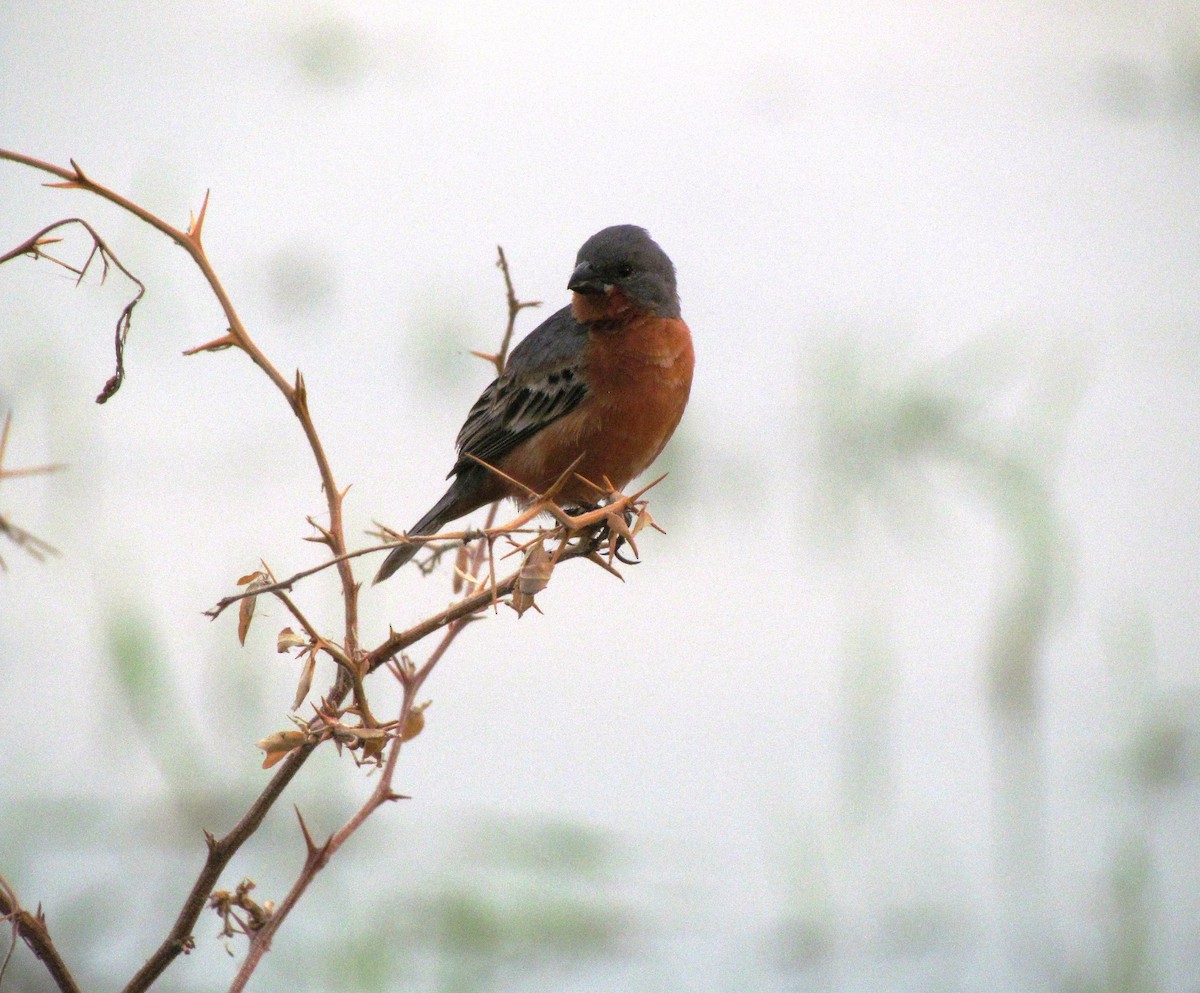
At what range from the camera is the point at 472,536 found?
1.04 metres

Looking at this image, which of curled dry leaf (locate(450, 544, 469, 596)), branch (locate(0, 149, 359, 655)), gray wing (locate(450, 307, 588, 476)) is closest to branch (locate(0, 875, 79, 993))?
branch (locate(0, 149, 359, 655))

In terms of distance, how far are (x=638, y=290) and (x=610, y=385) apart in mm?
295

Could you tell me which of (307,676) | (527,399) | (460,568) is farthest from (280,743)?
(527,399)

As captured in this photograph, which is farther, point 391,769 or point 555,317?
point 555,317

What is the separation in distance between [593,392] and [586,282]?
27 cm

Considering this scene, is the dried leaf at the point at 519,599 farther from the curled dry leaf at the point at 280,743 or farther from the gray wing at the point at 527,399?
the gray wing at the point at 527,399

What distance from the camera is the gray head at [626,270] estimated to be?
2.83 m

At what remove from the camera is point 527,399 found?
2820 mm

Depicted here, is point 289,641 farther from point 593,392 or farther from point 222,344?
point 593,392

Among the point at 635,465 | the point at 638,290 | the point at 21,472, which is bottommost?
the point at 21,472

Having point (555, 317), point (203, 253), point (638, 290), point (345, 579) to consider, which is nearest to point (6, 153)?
point (203, 253)

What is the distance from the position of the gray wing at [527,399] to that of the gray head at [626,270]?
14cm

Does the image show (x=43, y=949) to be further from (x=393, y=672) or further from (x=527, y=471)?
(x=527, y=471)

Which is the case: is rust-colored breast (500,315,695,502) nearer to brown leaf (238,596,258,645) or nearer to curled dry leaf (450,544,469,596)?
curled dry leaf (450,544,469,596)
